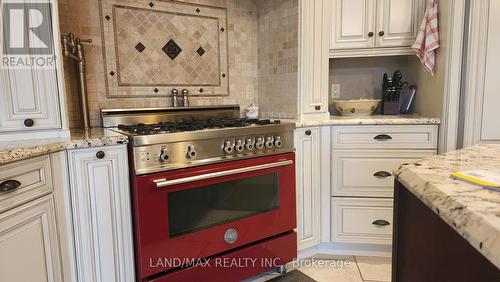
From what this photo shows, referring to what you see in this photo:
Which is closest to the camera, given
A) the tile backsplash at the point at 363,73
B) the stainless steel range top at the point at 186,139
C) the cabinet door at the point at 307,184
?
the stainless steel range top at the point at 186,139

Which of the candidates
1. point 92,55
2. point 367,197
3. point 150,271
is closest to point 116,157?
point 150,271

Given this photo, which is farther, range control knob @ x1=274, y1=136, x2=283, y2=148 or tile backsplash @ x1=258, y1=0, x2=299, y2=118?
tile backsplash @ x1=258, y1=0, x2=299, y2=118

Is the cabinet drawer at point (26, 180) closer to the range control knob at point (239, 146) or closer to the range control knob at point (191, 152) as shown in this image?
the range control knob at point (191, 152)

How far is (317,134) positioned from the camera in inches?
81.2

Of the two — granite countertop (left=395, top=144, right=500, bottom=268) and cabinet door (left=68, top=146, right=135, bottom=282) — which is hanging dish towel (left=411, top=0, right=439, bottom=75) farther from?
cabinet door (left=68, top=146, right=135, bottom=282)

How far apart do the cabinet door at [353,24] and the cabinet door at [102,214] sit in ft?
5.40

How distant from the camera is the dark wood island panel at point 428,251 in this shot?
1.92 ft

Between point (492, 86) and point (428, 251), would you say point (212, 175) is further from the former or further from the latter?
point (492, 86)

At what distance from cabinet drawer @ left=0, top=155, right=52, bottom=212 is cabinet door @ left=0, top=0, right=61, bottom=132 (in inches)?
9.7

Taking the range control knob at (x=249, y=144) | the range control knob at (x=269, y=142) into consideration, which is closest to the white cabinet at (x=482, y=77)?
the range control knob at (x=269, y=142)

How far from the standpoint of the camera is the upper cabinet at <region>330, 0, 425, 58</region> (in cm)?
220

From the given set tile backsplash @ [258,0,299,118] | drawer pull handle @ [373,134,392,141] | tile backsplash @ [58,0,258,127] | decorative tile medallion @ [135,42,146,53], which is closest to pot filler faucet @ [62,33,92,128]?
tile backsplash @ [58,0,258,127]

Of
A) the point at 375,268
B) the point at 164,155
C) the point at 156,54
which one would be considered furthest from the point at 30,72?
the point at 375,268

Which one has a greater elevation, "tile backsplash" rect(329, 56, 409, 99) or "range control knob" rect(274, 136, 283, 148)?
"tile backsplash" rect(329, 56, 409, 99)
